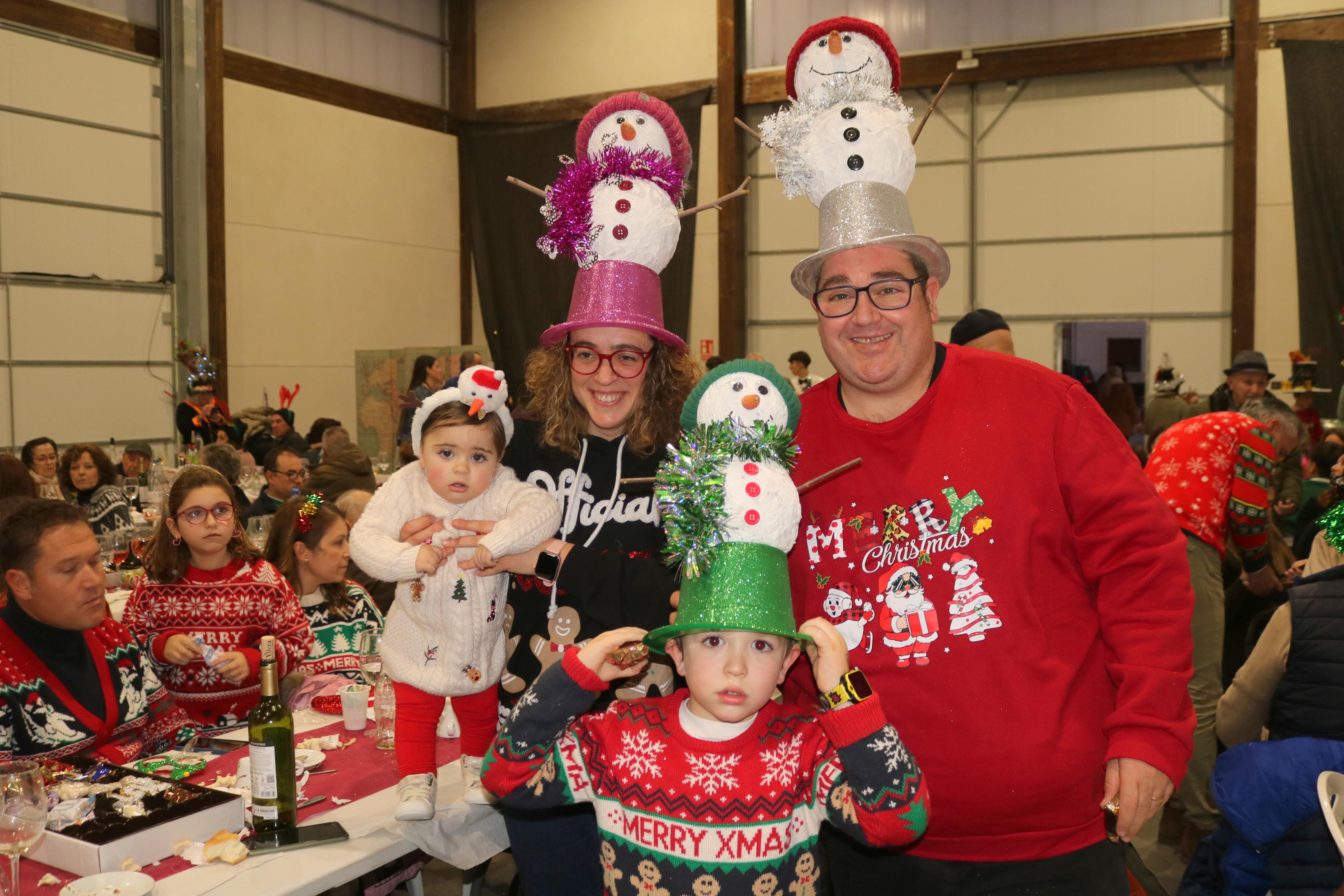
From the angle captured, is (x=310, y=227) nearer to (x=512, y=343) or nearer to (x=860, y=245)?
(x=512, y=343)

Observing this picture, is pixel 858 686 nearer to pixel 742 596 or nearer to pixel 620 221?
pixel 742 596

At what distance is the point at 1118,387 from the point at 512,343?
8061 millimetres

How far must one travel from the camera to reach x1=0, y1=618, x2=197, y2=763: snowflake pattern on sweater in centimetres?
253

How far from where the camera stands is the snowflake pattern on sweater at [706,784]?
5.59 feet

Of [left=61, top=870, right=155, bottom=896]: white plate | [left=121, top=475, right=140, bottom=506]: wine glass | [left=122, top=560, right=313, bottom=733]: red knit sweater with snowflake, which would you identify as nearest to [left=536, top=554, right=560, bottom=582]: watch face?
[left=61, top=870, right=155, bottom=896]: white plate

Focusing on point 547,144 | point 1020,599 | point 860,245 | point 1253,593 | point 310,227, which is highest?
point 547,144

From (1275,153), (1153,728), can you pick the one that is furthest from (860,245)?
(1275,153)

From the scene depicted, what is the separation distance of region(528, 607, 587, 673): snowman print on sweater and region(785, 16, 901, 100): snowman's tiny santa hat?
1.18 metres

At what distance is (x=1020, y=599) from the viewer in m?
1.84

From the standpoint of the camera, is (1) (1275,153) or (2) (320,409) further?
(2) (320,409)

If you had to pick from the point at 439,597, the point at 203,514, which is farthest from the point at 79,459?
the point at 439,597

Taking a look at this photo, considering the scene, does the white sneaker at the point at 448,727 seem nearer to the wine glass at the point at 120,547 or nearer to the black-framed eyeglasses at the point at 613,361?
the black-framed eyeglasses at the point at 613,361

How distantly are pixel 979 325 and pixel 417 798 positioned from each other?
3.49 m

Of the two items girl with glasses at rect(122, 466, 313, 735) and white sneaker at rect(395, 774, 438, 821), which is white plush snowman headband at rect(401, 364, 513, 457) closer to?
white sneaker at rect(395, 774, 438, 821)
